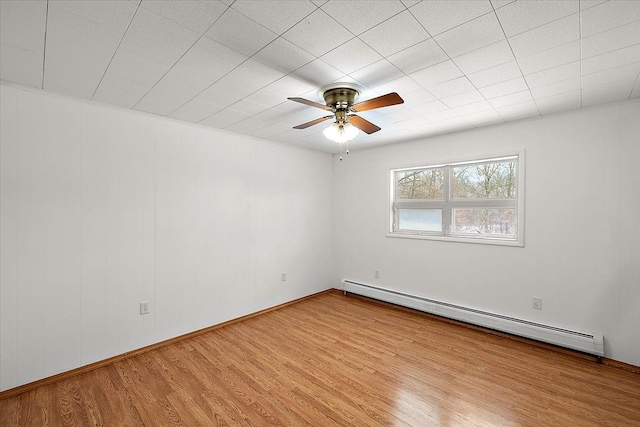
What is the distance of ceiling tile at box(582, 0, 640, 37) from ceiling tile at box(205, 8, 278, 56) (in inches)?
64.3

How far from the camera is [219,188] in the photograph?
11.3ft

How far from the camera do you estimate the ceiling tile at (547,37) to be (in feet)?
4.88

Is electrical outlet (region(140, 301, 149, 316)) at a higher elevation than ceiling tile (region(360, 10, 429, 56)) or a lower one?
lower

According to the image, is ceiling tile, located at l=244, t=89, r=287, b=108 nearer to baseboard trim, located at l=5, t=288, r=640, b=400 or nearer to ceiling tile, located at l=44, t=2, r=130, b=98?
ceiling tile, located at l=44, t=2, r=130, b=98

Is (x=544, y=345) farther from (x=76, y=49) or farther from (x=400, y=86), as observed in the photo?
(x=76, y=49)

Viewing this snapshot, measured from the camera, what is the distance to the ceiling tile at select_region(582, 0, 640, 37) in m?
1.35

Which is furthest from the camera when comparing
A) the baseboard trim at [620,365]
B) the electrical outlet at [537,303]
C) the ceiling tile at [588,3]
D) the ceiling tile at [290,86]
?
the electrical outlet at [537,303]

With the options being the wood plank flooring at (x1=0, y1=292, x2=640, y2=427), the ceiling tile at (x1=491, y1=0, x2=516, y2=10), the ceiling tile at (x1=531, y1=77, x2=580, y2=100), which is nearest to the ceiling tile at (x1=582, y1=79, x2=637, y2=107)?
the ceiling tile at (x1=531, y1=77, x2=580, y2=100)

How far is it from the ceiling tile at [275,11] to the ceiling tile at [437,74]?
100cm

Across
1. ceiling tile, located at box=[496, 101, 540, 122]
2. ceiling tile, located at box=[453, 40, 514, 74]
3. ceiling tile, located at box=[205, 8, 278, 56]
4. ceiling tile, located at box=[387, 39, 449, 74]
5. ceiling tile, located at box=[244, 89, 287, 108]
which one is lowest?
ceiling tile, located at box=[205, 8, 278, 56]

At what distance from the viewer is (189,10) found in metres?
1.39

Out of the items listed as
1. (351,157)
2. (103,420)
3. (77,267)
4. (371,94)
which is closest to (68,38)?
(77,267)

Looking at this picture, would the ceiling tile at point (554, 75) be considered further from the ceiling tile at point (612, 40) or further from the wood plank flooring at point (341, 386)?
the wood plank flooring at point (341, 386)

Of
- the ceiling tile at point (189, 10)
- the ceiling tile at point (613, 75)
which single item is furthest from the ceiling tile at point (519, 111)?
the ceiling tile at point (189, 10)
